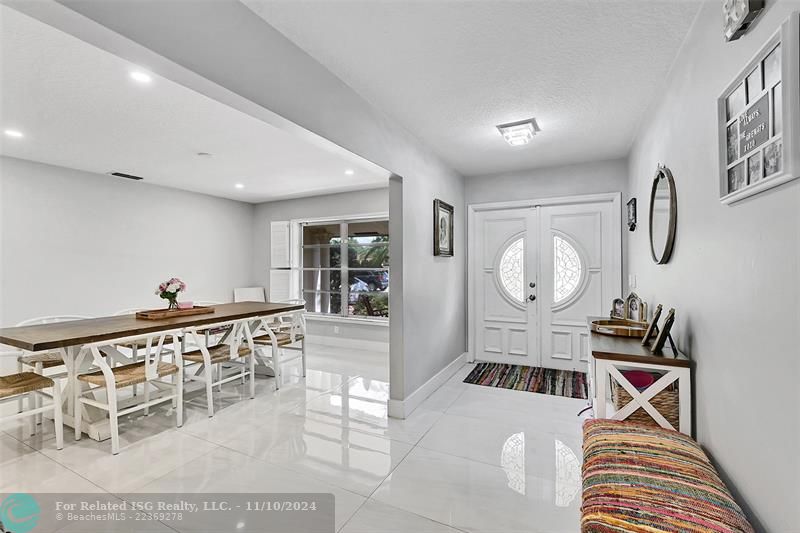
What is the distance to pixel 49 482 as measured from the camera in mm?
2197

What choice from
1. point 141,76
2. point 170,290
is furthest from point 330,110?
point 170,290

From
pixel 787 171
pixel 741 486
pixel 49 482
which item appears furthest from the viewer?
pixel 49 482

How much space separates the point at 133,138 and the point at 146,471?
2891 mm

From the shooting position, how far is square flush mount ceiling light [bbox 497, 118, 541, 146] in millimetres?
3021

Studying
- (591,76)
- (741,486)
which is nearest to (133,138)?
(591,76)

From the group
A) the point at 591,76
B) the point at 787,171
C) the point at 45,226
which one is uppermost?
the point at 591,76

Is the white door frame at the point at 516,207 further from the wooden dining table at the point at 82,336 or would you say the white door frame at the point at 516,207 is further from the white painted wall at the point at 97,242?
the white painted wall at the point at 97,242

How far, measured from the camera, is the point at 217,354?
368cm

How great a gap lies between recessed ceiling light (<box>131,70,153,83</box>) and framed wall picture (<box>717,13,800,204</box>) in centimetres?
297

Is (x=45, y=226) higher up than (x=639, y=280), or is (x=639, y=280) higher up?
(x=45, y=226)

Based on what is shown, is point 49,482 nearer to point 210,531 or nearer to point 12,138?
point 210,531

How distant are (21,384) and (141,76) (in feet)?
7.58

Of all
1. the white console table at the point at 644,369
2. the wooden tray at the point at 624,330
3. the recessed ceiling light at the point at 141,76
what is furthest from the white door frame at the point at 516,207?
the recessed ceiling light at the point at 141,76

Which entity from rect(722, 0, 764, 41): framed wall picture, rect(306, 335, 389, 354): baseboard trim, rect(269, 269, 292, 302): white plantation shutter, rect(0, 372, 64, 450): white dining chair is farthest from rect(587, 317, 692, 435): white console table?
rect(269, 269, 292, 302): white plantation shutter
